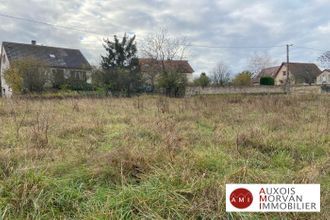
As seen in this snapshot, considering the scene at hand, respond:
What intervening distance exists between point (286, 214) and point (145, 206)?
4.63 feet

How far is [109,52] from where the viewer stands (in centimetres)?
3478

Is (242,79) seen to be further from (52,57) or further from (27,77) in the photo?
(27,77)

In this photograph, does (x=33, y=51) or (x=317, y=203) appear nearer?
(x=317, y=203)

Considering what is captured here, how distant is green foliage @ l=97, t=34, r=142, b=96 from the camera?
1193 inches

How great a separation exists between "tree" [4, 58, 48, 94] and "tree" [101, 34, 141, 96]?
6302 mm

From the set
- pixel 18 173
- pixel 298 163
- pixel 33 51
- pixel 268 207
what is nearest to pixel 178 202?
pixel 268 207

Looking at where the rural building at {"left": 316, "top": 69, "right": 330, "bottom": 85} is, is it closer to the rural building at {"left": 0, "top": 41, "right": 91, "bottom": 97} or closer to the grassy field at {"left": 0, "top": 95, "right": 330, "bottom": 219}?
the rural building at {"left": 0, "top": 41, "right": 91, "bottom": 97}

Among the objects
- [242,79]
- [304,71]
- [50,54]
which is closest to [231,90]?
[242,79]

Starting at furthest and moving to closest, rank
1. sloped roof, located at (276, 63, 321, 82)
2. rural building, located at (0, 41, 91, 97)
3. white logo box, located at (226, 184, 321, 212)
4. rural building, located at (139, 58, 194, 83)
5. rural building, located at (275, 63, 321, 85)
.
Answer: sloped roof, located at (276, 63, 321, 82) < rural building, located at (275, 63, 321, 85) < rural building, located at (0, 41, 91, 97) < rural building, located at (139, 58, 194, 83) < white logo box, located at (226, 184, 321, 212)

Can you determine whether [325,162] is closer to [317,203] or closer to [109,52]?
[317,203]

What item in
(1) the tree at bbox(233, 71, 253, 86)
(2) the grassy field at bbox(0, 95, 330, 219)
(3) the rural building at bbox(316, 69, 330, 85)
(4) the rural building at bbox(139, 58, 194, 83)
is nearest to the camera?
(2) the grassy field at bbox(0, 95, 330, 219)

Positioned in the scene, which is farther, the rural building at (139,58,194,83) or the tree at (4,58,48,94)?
the rural building at (139,58,194,83)

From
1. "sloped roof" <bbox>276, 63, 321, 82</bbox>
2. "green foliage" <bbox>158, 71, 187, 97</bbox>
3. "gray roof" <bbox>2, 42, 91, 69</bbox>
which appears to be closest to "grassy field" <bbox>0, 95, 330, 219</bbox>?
"green foliage" <bbox>158, 71, 187, 97</bbox>

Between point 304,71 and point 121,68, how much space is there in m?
50.8
